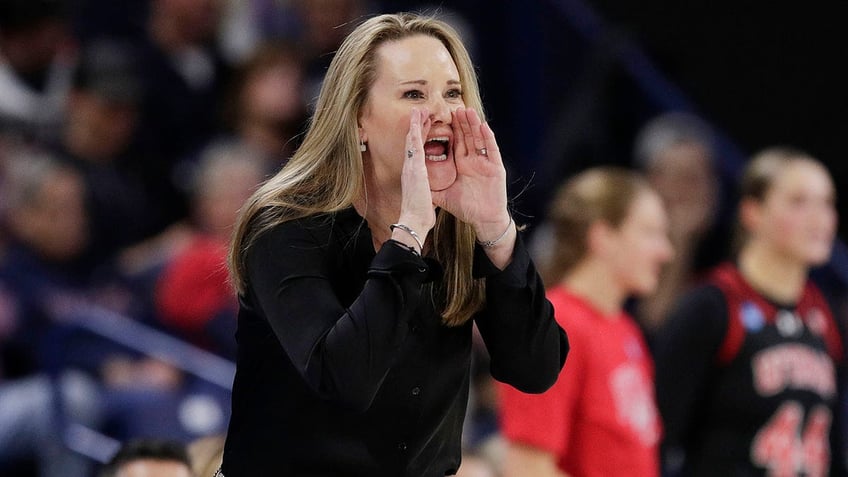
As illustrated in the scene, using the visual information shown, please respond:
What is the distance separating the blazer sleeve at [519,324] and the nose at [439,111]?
0.78 feet

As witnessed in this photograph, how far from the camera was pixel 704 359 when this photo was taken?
16.4 ft

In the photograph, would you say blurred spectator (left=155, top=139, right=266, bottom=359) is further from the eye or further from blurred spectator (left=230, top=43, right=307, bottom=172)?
the eye

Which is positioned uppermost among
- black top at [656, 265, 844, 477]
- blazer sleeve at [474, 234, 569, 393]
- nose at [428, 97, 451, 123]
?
nose at [428, 97, 451, 123]

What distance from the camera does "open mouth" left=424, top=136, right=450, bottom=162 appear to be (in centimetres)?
271

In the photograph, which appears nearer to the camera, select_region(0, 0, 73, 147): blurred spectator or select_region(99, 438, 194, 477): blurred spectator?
select_region(99, 438, 194, 477): blurred spectator

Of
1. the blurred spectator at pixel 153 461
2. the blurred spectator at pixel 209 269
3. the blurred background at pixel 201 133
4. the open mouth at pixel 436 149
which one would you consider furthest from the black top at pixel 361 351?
the blurred spectator at pixel 209 269

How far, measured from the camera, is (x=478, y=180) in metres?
2.68

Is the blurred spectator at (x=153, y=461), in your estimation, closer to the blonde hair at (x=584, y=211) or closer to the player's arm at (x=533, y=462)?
the player's arm at (x=533, y=462)

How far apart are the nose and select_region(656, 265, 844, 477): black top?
97.5 inches

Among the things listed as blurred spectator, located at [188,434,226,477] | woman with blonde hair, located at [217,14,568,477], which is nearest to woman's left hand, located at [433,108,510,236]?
woman with blonde hair, located at [217,14,568,477]

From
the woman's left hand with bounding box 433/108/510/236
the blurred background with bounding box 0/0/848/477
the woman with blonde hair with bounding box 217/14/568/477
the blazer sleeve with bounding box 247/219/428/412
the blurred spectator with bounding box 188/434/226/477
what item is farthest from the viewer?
the blurred background with bounding box 0/0/848/477

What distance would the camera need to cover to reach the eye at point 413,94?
2.72m

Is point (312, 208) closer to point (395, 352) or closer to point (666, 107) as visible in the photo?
point (395, 352)

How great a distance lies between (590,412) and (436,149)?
194cm
